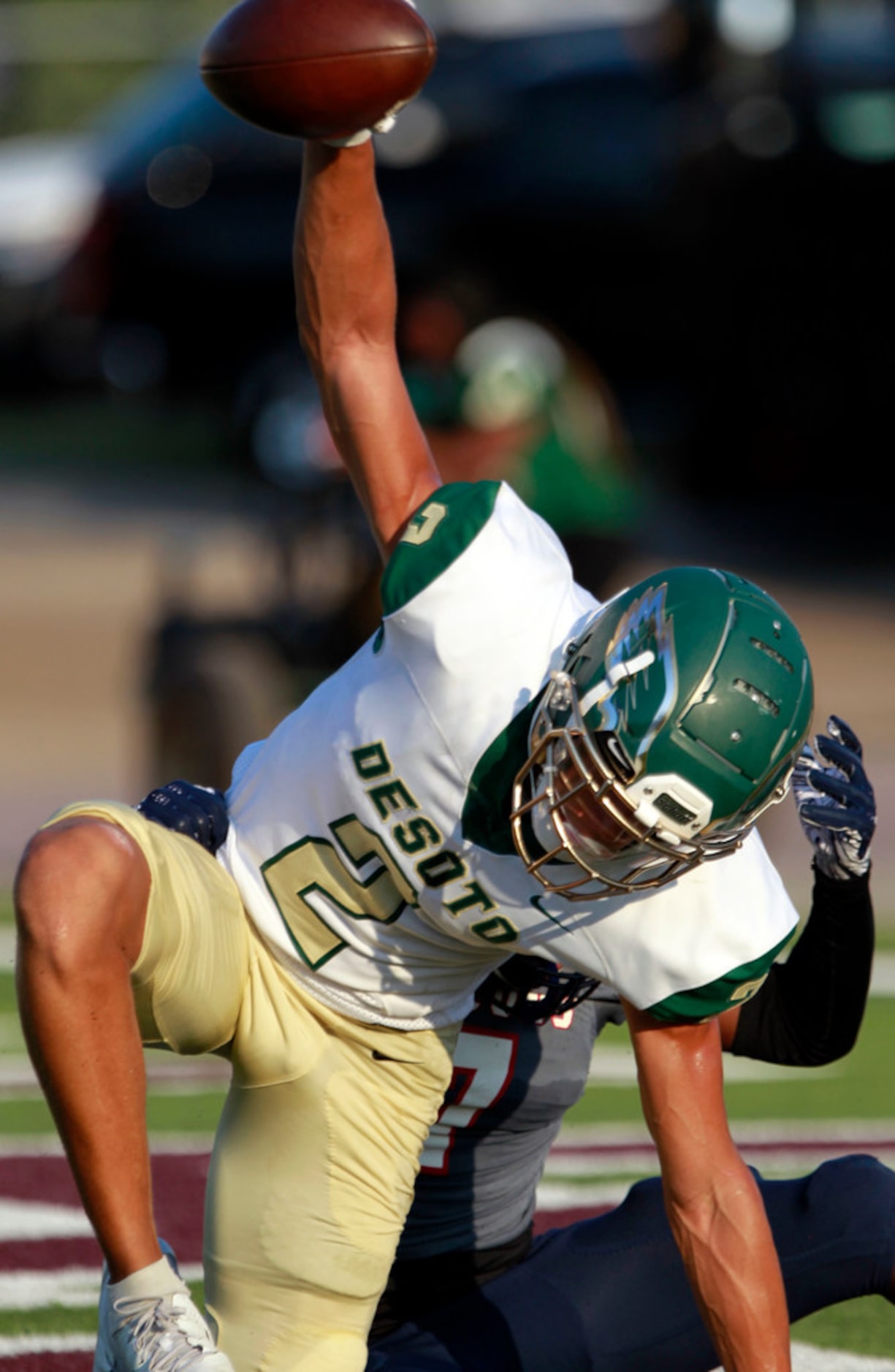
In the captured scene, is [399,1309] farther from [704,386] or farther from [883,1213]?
[704,386]

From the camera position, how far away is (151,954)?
9.17ft

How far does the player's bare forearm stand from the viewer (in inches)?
110

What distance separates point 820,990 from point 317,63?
157 cm

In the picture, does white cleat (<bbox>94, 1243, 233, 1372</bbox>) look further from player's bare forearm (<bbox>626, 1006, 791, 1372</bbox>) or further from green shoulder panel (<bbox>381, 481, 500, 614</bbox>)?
green shoulder panel (<bbox>381, 481, 500, 614</bbox>)

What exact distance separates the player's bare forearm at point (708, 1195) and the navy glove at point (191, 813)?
2.12ft

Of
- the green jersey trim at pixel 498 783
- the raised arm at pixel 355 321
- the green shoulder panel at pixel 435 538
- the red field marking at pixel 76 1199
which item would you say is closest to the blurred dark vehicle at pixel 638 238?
the red field marking at pixel 76 1199

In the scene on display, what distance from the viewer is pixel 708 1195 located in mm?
2842

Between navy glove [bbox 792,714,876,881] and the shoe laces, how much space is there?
1120mm

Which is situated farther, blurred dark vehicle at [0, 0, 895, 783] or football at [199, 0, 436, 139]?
blurred dark vehicle at [0, 0, 895, 783]

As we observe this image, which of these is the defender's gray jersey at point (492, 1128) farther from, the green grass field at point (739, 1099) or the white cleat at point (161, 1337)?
the green grass field at point (739, 1099)

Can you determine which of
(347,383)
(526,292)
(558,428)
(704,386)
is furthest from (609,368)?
(347,383)

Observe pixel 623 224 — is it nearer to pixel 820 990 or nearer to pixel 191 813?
pixel 820 990

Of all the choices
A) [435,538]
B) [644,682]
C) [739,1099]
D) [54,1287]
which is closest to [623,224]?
[739,1099]

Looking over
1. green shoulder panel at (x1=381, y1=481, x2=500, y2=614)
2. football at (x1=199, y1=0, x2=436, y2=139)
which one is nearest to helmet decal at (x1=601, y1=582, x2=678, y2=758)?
green shoulder panel at (x1=381, y1=481, x2=500, y2=614)
